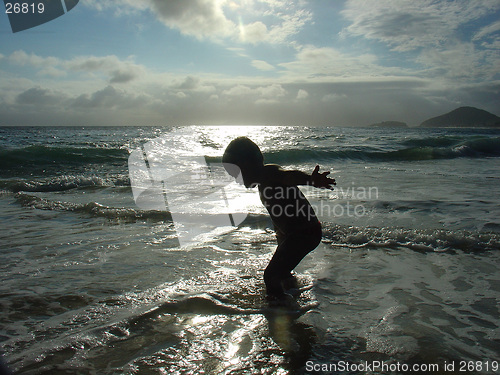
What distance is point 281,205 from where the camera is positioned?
2.85 metres

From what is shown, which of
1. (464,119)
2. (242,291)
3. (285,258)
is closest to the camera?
(285,258)

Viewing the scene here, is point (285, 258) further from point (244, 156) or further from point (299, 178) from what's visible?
point (244, 156)

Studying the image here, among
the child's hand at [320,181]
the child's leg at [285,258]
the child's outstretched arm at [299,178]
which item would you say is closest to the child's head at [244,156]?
the child's outstretched arm at [299,178]

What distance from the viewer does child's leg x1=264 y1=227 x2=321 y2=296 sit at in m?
2.69

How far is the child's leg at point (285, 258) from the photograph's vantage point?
8.83 ft

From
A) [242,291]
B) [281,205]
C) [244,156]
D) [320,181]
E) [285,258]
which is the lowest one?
[242,291]

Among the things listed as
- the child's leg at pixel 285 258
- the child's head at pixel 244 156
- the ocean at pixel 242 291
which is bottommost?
the ocean at pixel 242 291

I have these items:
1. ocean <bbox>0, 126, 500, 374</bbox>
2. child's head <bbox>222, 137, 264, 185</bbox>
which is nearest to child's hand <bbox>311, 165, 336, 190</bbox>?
child's head <bbox>222, 137, 264, 185</bbox>

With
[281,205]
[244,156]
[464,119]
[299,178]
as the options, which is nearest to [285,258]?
[281,205]

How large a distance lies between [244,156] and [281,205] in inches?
19.6

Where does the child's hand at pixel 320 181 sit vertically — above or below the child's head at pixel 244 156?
below

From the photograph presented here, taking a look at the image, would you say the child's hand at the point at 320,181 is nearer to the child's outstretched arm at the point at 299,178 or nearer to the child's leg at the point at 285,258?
the child's outstretched arm at the point at 299,178

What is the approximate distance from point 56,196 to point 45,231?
339cm

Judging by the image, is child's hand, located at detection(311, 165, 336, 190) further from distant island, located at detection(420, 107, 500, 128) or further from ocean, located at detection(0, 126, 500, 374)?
distant island, located at detection(420, 107, 500, 128)
